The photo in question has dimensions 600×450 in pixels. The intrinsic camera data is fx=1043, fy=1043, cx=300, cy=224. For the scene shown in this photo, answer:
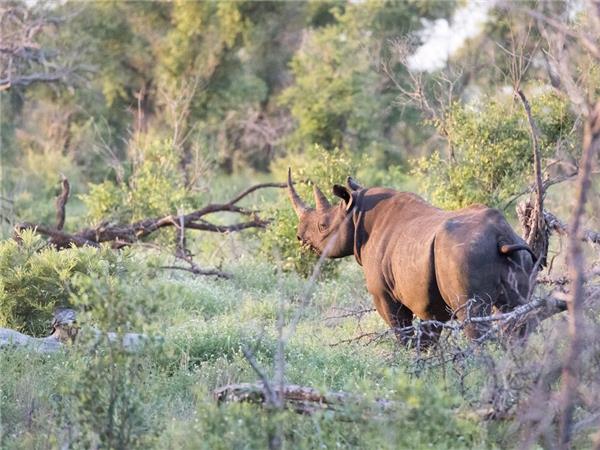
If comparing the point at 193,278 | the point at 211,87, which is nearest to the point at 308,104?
the point at 211,87

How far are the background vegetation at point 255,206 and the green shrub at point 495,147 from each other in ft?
0.08

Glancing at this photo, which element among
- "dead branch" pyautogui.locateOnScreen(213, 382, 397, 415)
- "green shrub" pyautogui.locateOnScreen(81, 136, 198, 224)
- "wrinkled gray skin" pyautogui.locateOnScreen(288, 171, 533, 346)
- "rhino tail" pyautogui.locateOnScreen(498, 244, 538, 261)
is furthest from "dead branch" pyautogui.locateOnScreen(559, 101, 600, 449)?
"green shrub" pyautogui.locateOnScreen(81, 136, 198, 224)

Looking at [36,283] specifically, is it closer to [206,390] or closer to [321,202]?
[321,202]

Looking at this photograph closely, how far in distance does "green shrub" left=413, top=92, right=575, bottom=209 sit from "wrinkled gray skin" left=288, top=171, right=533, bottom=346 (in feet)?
9.60

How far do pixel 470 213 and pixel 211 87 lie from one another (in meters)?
20.9

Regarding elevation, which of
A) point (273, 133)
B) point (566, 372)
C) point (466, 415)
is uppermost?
point (566, 372)

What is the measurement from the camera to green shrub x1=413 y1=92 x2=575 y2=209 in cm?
1184

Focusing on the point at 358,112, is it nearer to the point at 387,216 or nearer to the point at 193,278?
the point at 193,278

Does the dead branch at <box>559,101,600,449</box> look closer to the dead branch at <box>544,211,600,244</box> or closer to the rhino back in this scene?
the rhino back

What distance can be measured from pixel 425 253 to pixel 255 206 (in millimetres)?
6852

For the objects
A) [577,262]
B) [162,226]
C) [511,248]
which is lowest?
[162,226]

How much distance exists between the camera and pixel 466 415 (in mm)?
5461

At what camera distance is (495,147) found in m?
11.8

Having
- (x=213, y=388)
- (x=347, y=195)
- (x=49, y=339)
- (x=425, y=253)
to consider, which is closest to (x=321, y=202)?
(x=347, y=195)
